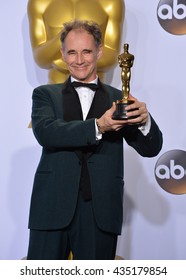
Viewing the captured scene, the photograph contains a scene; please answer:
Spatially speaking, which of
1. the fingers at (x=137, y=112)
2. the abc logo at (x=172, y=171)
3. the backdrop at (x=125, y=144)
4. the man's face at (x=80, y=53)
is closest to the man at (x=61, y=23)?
the backdrop at (x=125, y=144)

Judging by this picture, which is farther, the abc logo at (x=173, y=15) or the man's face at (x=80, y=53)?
the abc logo at (x=173, y=15)

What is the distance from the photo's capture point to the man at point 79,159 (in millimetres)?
1483

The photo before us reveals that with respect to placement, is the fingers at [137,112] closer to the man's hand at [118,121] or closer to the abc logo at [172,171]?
the man's hand at [118,121]

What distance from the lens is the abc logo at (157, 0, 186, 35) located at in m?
2.51

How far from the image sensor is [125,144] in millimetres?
2516

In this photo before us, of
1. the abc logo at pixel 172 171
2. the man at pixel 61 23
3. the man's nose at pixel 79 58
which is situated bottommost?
the abc logo at pixel 172 171

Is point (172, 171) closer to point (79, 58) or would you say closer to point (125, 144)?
point (125, 144)

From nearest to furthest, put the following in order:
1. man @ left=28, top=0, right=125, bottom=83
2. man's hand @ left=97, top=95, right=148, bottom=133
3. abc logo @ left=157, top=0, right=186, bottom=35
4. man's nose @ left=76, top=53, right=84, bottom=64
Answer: man's hand @ left=97, top=95, right=148, bottom=133 → man's nose @ left=76, top=53, right=84, bottom=64 → man @ left=28, top=0, right=125, bottom=83 → abc logo @ left=157, top=0, right=186, bottom=35

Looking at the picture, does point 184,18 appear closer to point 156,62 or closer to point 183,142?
point 156,62

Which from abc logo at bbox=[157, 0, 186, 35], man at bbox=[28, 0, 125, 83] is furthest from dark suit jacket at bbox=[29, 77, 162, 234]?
abc logo at bbox=[157, 0, 186, 35]

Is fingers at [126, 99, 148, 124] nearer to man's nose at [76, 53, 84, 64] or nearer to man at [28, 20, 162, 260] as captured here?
man at [28, 20, 162, 260]

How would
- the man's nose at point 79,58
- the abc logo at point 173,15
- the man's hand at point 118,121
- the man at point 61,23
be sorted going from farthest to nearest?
the abc logo at point 173,15, the man at point 61,23, the man's nose at point 79,58, the man's hand at point 118,121

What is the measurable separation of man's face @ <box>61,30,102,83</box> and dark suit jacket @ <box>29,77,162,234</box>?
0.18 feet

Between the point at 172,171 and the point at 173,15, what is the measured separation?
69cm
